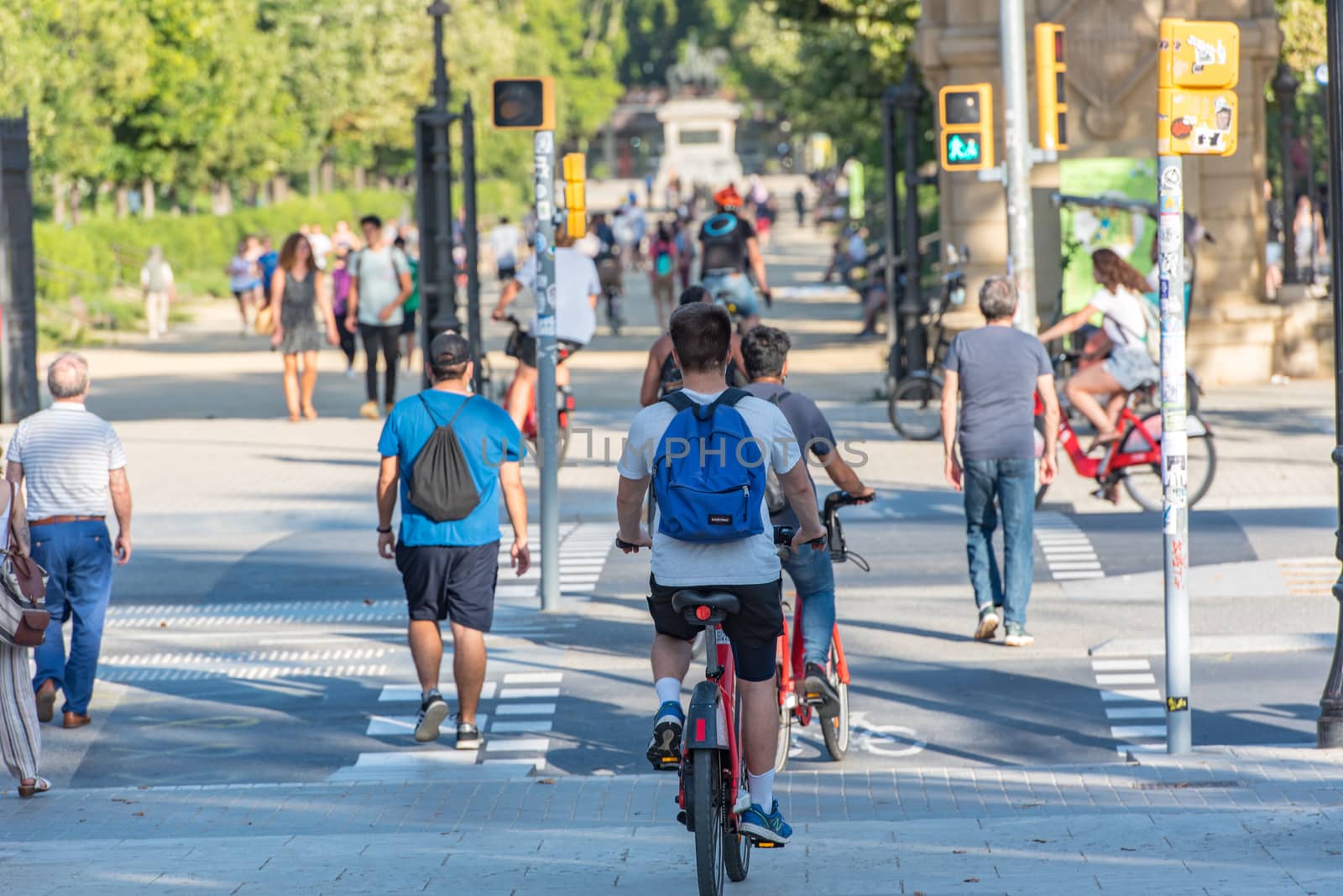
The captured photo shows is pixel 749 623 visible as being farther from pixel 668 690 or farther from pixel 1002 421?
pixel 1002 421

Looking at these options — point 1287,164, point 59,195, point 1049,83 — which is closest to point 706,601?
point 1049,83

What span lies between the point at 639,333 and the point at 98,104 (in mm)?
15576

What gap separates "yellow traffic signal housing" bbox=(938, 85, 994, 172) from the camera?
15148 millimetres

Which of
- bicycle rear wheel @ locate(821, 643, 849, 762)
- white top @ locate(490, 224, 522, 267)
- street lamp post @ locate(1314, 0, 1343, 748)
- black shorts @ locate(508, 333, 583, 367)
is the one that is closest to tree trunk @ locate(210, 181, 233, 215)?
white top @ locate(490, 224, 522, 267)

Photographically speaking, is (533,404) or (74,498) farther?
(533,404)

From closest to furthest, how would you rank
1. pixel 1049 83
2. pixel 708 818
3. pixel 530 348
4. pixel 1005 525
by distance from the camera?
pixel 708 818 < pixel 1005 525 < pixel 1049 83 < pixel 530 348

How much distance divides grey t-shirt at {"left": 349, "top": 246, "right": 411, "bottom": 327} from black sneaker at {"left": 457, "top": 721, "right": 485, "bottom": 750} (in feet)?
39.6

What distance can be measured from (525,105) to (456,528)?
12.8 feet

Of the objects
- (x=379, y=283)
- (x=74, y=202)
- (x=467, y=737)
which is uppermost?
(x=74, y=202)

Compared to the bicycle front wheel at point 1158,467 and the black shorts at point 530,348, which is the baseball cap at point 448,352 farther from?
the black shorts at point 530,348

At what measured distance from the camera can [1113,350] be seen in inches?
568

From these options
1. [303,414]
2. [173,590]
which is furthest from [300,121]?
[173,590]

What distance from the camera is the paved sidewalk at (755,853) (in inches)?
227

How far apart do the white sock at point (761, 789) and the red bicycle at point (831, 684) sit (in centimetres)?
169
